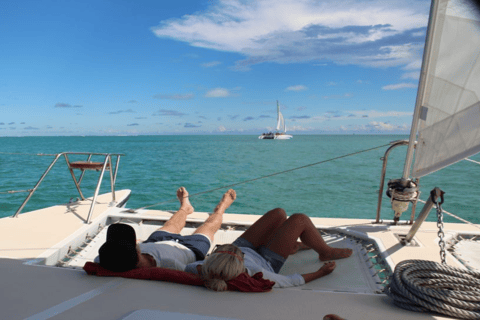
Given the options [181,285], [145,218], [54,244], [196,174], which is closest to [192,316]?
[181,285]

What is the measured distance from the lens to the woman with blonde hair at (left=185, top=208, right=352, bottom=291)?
150cm

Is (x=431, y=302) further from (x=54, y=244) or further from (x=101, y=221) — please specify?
(x=101, y=221)

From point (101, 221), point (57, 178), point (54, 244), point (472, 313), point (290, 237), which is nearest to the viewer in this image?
point (472, 313)

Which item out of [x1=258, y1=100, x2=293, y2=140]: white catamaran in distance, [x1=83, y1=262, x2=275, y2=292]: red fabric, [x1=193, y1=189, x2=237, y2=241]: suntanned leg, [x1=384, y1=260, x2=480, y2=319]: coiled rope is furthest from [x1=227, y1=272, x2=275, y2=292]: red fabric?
[x1=258, y1=100, x2=293, y2=140]: white catamaran in distance

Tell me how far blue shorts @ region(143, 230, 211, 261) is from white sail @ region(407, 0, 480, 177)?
153 centimetres

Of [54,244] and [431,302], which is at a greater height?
[431,302]

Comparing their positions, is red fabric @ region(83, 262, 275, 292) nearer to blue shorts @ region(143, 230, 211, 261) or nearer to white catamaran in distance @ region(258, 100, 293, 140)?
blue shorts @ region(143, 230, 211, 261)

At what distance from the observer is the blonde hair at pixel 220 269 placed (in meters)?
1.44

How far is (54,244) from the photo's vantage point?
2.42m

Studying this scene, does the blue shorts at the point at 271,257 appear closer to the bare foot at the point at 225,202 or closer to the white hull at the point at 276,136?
the bare foot at the point at 225,202

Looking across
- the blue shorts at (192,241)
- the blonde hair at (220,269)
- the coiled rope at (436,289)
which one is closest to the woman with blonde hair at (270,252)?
the blonde hair at (220,269)

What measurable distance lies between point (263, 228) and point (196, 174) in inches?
508

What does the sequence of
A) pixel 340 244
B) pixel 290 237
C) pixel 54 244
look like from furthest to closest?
pixel 340 244, pixel 54 244, pixel 290 237

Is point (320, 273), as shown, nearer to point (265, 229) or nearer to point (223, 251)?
point (265, 229)
